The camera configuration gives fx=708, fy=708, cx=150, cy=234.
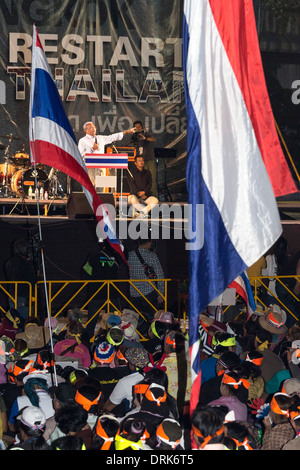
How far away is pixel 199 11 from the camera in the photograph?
489cm

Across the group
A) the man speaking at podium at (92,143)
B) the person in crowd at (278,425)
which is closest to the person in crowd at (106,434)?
the person in crowd at (278,425)

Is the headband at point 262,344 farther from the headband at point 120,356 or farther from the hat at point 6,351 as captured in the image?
the hat at point 6,351

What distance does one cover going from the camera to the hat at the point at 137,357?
24.3 ft

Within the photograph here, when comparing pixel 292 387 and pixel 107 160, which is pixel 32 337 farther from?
pixel 107 160

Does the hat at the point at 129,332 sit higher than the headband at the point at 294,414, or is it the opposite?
the headband at the point at 294,414

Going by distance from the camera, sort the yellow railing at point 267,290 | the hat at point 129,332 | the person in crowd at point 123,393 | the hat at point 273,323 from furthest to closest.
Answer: the yellow railing at point 267,290 → the hat at point 273,323 → the hat at point 129,332 → the person in crowd at point 123,393

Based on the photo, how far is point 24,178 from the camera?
16.9 meters

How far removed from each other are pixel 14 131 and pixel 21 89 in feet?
3.68

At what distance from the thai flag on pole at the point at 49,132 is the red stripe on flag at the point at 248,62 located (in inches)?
92.5

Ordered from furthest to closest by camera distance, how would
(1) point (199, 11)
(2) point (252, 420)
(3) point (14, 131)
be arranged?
(3) point (14, 131)
(2) point (252, 420)
(1) point (199, 11)

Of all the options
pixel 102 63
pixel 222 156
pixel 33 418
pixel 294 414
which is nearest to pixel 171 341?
pixel 294 414

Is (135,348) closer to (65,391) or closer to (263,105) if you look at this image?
(65,391)
